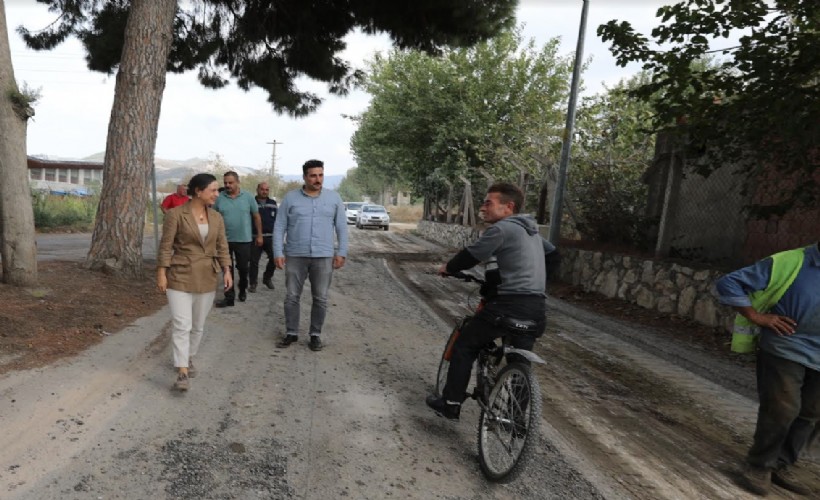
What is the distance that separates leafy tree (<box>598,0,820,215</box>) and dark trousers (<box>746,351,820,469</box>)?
12.0 feet

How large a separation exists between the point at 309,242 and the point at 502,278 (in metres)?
2.69

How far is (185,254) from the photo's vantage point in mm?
4281

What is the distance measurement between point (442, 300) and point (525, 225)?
6020 mm

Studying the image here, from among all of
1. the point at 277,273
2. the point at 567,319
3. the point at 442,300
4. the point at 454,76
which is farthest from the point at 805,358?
the point at 454,76

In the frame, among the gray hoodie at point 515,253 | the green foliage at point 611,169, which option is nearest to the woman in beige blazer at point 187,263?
the gray hoodie at point 515,253

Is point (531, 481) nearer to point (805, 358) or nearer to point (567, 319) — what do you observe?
point (805, 358)

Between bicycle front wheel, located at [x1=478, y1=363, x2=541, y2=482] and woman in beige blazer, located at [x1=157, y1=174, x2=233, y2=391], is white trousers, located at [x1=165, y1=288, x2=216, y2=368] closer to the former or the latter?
woman in beige blazer, located at [x1=157, y1=174, x2=233, y2=391]

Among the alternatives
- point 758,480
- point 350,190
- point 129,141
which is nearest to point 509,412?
point 758,480

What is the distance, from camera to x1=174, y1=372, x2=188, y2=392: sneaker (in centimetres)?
420

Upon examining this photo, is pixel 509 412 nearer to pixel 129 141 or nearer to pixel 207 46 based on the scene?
pixel 129 141

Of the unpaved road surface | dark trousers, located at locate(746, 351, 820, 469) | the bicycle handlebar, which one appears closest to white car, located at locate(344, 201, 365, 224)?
the unpaved road surface

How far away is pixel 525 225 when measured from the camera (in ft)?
11.2

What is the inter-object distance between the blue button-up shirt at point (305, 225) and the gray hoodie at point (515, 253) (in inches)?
99.1

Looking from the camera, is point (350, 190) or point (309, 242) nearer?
point (309, 242)
